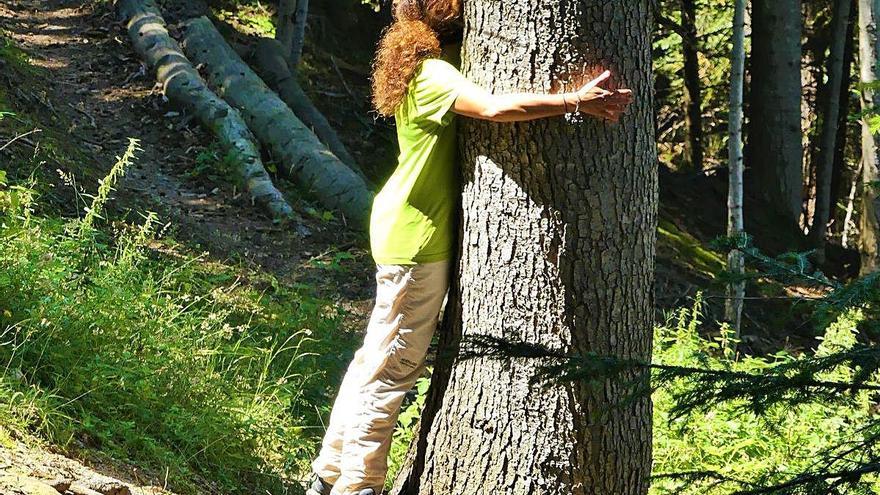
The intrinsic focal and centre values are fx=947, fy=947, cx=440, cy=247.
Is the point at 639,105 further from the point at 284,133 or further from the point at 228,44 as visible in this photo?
the point at 228,44

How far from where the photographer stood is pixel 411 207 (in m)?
3.90

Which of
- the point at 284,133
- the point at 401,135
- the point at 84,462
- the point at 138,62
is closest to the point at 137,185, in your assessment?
the point at 284,133

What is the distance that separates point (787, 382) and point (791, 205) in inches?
545

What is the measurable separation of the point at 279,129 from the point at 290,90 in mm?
1431

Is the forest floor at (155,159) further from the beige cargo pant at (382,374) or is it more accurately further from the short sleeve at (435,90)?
the short sleeve at (435,90)

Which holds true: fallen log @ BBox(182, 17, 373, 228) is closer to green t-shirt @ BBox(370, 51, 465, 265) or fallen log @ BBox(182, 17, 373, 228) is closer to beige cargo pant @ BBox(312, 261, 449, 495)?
beige cargo pant @ BBox(312, 261, 449, 495)

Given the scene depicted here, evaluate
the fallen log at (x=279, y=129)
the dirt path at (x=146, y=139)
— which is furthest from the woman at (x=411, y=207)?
the fallen log at (x=279, y=129)

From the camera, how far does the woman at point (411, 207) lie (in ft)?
11.7

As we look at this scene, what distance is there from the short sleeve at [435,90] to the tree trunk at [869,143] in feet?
22.6

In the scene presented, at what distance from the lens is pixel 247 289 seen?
7.46 meters

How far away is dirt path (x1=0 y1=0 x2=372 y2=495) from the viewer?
8430 millimetres

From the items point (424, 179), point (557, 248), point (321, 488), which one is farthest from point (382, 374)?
point (557, 248)

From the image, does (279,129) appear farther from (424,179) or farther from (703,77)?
(703,77)

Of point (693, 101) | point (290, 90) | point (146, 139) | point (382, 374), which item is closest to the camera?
point (382, 374)
